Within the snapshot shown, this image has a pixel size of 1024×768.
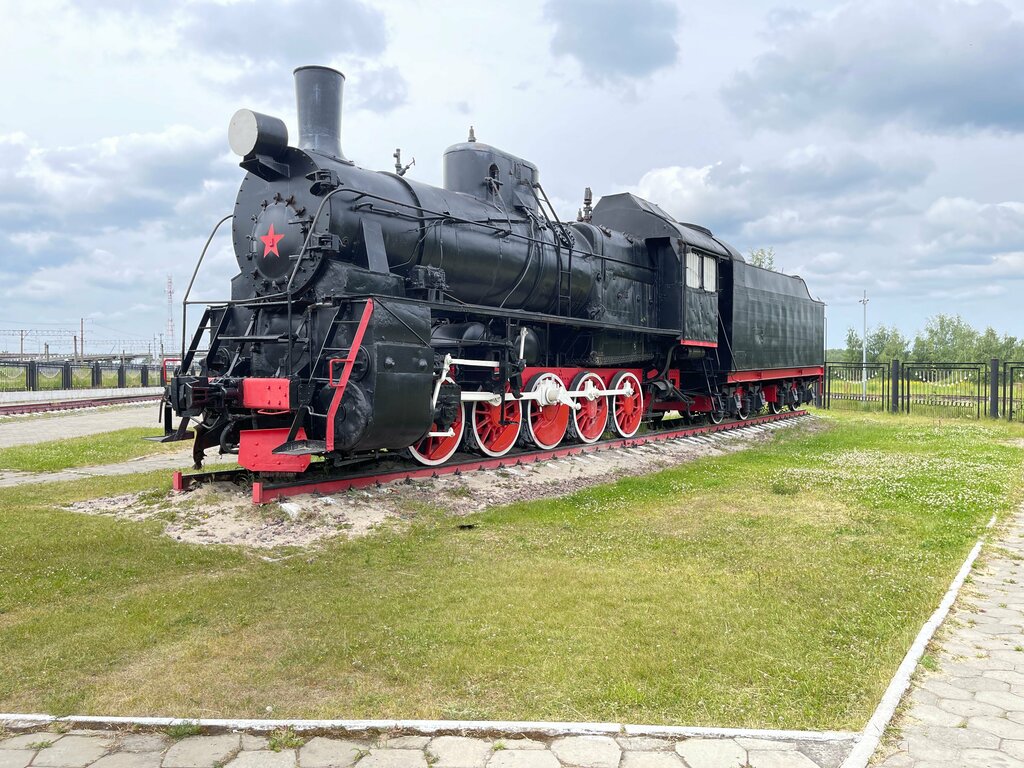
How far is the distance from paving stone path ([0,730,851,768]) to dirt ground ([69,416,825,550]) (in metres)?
3.52

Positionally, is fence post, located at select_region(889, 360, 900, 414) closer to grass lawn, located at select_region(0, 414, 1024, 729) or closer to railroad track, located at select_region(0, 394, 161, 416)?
grass lawn, located at select_region(0, 414, 1024, 729)

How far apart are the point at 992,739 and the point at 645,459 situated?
9.07 meters

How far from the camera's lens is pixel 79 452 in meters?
13.3

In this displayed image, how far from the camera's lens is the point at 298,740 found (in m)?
3.24

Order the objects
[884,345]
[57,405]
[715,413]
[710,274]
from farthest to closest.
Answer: [884,345] → [57,405] → [715,413] → [710,274]

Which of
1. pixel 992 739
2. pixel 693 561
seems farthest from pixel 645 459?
pixel 992 739

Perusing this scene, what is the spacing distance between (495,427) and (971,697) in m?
7.97

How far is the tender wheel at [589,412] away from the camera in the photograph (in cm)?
1269

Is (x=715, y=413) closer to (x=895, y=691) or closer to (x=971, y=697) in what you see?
(x=971, y=697)

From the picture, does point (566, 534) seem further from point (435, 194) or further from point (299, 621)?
point (435, 194)

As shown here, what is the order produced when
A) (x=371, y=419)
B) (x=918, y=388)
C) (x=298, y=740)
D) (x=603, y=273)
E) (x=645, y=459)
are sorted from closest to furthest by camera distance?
(x=298, y=740), (x=371, y=419), (x=645, y=459), (x=603, y=273), (x=918, y=388)

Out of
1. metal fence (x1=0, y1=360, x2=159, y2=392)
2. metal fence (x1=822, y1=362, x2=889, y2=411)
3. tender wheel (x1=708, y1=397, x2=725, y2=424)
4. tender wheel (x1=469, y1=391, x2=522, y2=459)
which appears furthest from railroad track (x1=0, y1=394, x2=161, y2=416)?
metal fence (x1=822, y1=362, x2=889, y2=411)

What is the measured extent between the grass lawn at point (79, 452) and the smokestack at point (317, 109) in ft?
21.3

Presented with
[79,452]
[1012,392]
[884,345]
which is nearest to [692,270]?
[79,452]
